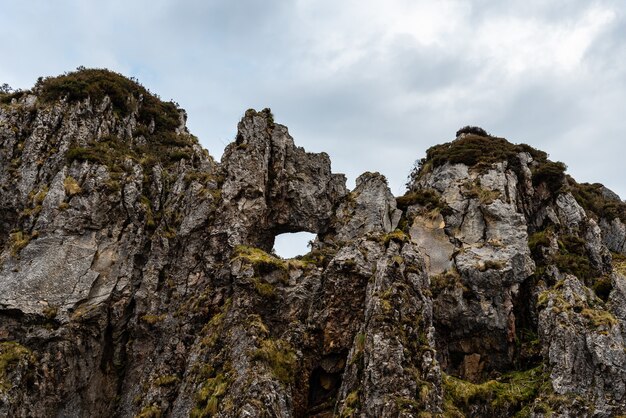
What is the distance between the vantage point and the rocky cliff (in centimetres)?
2675

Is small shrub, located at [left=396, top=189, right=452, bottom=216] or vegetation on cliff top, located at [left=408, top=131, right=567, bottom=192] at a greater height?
vegetation on cliff top, located at [left=408, top=131, right=567, bottom=192]

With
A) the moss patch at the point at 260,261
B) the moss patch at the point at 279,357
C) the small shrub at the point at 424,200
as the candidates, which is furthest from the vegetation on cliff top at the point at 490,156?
the moss patch at the point at 279,357

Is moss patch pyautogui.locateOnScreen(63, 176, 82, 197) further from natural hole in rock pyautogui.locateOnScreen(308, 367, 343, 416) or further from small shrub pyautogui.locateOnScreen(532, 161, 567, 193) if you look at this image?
small shrub pyautogui.locateOnScreen(532, 161, 567, 193)

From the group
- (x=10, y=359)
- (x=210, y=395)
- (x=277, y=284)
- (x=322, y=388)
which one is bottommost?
(x=210, y=395)

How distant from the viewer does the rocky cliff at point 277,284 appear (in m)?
26.8

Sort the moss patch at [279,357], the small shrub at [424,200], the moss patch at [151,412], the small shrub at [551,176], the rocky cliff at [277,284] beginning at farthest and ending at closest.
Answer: the small shrub at [551,176]
the small shrub at [424,200]
the moss patch at [151,412]
the moss patch at [279,357]
the rocky cliff at [277,284]

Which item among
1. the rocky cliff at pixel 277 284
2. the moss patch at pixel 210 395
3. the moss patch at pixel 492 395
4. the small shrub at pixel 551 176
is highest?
the small shrub at pixel 551 176

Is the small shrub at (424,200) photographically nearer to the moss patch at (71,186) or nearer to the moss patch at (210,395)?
the moss patch at (210,395)

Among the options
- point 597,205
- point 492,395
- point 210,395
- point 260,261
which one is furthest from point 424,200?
point 210,395

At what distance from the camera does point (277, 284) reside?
32094 millimetres

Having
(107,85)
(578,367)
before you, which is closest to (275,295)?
(578,367)

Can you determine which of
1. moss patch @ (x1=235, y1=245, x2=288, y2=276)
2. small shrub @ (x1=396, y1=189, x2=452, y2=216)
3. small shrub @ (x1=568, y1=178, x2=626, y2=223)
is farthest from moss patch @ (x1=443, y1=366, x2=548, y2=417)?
small shrub @ (x1=568, y1=178, x2=626, y2=223)

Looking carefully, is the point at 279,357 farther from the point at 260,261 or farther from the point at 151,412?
the point at 151,412

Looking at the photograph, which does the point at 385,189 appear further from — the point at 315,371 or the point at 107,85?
the point at 107,85
